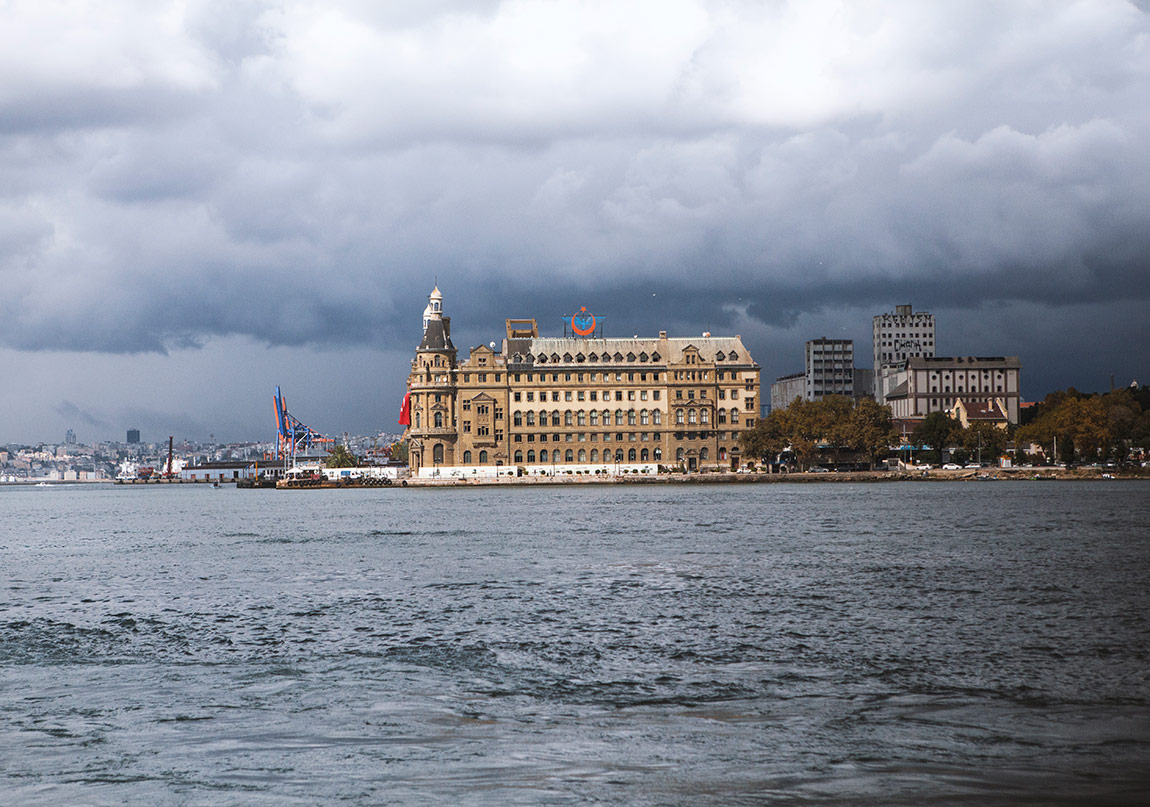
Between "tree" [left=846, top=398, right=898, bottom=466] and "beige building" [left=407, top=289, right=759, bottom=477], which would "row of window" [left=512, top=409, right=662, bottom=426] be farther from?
"tree" [left=846, top=398, right=898, bottom=466]

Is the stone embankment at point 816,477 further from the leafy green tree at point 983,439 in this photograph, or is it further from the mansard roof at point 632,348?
the mansard roof at point 632,348

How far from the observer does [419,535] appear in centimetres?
6278

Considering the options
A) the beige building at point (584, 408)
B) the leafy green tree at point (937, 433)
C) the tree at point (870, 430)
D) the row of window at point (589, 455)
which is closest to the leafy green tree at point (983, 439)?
the leafy green tree at point (937, 433)

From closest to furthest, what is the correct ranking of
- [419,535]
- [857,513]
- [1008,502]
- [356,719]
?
[356,719] → [419,535] → [857,513] → [1008,502]

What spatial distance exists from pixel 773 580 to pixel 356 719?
68.8 ft

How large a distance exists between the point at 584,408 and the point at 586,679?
164 m

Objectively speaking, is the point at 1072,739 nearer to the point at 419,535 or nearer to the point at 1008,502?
the point at 419,535

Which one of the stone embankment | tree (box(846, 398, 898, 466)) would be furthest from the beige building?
tree (box(846, 398, 898, 466))

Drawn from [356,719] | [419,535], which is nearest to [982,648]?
[356,719]

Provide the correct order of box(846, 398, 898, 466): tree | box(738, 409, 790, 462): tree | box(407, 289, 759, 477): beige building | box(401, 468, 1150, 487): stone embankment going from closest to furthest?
box(401, 468, 1150, 487): stone embankment → box(846, 398, 898, 466): tree → box(738, 409, 790, 462): tree → box(407, 289, 759, 477): beige building

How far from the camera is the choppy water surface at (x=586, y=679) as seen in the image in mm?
13883

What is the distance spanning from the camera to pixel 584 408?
184 metres

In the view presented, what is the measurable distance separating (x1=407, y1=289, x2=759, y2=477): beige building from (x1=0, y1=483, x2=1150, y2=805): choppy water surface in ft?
443

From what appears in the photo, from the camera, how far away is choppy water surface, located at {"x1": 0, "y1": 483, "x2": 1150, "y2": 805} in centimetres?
1388
